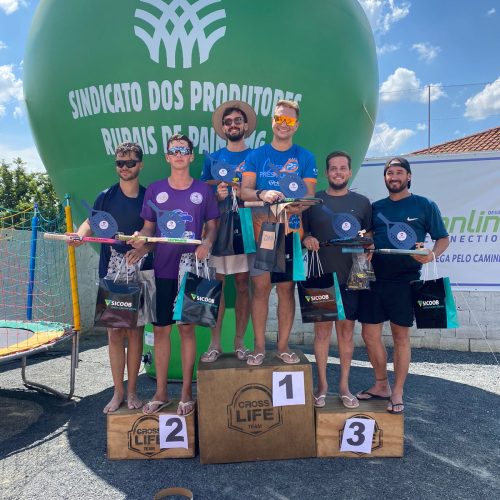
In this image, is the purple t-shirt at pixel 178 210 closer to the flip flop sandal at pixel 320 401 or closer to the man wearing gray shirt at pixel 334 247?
the man wearing gray shirt at pixel 334 247

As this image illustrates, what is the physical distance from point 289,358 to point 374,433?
68 cm

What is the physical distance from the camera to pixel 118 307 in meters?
2.68

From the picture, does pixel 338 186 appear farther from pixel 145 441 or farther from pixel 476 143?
pixel 476 143

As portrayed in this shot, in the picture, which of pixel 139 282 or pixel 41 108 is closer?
pixel 139 282

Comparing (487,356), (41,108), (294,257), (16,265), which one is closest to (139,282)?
(294,257)

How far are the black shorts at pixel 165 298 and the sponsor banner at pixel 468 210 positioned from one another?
148 inches

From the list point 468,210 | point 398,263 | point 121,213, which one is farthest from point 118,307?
point 468,210

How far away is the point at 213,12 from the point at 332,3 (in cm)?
103

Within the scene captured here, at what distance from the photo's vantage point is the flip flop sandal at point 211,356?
9.44 feet

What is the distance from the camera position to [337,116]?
3.42 metres

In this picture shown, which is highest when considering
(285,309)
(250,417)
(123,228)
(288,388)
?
(123,228)

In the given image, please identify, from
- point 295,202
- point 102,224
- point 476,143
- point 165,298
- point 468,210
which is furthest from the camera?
point 476,143

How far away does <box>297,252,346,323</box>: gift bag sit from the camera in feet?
8.80

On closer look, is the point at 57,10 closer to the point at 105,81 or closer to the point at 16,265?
the point at 105,81
